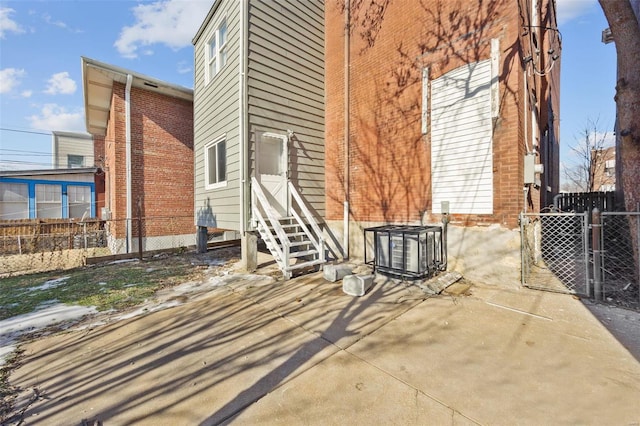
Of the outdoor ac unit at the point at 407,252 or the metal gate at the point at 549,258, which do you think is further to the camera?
the outdoor ac unit at the point at 407,252

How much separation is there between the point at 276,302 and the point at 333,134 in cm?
543

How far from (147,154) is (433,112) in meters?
10.5

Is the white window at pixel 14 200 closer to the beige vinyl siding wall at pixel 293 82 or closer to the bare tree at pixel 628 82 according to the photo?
the beige vinyl siding wall at pixel 293 82

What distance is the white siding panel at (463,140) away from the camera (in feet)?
17.2

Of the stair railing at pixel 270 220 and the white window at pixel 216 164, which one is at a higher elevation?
the white window at pixel 216 164

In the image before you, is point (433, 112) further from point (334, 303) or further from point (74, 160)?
point (74, 160)

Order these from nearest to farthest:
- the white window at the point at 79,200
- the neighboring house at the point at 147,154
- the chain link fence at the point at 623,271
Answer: the chain link fence at the point at 623,271 < the neighboring house at the point at 147,154 < the white window at the point at 79,200

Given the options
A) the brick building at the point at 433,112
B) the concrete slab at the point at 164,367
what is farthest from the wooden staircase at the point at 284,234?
the concrete slab at the point at 164,367

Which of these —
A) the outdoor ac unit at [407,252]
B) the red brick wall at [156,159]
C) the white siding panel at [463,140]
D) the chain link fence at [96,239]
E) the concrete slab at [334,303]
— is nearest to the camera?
the concrete slab at [334,303]

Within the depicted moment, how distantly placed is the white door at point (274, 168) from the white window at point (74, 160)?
22.7 metres

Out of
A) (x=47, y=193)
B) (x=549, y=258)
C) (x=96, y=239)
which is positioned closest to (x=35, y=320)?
(x=549, y=258)

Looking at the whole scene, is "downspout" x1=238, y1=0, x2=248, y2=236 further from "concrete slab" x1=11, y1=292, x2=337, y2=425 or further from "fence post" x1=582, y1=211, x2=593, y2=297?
"fence post" x1=582, y1=211, x2=593, y2=297

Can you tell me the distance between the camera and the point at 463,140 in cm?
550

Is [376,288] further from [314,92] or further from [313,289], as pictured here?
[314,92]
